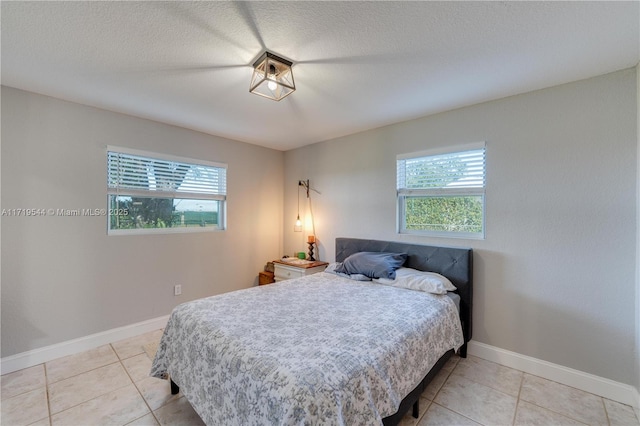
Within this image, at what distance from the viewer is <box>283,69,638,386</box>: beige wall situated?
1.92 metres

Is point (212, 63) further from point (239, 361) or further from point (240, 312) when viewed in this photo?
point (239, 361)

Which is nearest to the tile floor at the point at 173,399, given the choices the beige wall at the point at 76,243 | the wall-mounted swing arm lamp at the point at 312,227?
the beige wall at the point at 76,243

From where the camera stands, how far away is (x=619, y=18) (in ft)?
4.71

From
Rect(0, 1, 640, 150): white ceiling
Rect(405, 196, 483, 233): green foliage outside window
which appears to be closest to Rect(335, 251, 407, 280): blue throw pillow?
Rect(405, 196, 483, 233): green foliage outside window

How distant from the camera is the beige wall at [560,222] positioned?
6.31ft

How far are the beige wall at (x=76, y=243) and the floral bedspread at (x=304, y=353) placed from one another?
4.33 ft

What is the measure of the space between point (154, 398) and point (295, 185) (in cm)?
308

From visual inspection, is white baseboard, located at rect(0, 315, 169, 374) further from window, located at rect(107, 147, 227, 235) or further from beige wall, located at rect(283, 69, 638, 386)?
beige wall, located at rect(283, 69, 638, 386)

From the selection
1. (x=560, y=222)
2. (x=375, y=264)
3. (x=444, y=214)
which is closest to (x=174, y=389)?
(x=375, y=264)

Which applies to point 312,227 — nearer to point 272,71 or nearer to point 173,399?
point 272,71

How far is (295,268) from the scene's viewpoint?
137 inches

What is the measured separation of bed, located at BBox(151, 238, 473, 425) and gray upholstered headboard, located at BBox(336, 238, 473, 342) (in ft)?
0.04

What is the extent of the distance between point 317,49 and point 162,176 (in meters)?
2.43

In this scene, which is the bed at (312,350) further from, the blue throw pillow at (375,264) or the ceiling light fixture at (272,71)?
the ceiling light fixture at (272,71)
